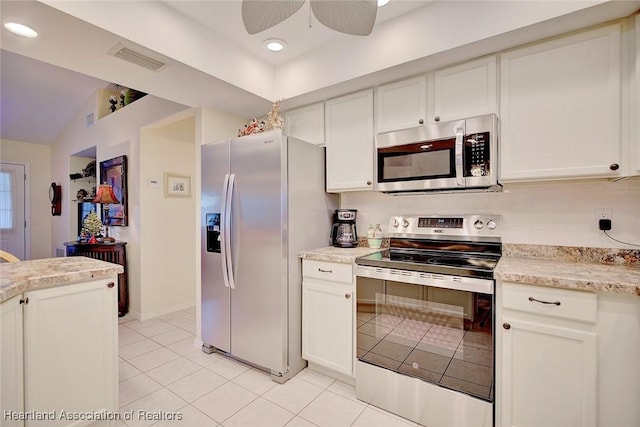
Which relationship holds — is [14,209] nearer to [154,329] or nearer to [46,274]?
[154,329]

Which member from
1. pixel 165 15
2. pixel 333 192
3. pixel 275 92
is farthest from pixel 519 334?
pixel 165 15

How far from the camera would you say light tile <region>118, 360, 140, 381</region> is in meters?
2.31

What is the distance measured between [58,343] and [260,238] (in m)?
1.25

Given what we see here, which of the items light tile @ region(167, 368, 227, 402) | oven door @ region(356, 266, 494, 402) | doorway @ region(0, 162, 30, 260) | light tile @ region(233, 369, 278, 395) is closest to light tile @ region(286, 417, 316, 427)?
light tile @ region(233, 369, 278, 395)

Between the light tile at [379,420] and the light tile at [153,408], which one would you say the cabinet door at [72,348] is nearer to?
the light tile at [153,408]

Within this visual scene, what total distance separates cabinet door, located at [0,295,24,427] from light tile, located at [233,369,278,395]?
121 centimetres

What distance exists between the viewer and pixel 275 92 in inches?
110

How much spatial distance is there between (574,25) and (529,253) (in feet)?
4.44

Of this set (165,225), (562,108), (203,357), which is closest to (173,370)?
(203,357)

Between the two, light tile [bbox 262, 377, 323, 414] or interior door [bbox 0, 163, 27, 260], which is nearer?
light tile [bbox 262, 377, 323, 414]

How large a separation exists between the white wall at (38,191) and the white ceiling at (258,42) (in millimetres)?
4888

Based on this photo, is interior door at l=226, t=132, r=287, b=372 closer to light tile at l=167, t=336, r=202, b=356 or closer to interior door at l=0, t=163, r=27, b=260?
light tile at l=167, t=336, r=202, b=356

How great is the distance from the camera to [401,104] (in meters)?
2.27

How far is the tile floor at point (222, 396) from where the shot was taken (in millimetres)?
1818
